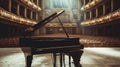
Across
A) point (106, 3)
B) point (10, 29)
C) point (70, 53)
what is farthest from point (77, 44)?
point (106, 3)

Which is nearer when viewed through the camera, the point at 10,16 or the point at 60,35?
the point at 10,16

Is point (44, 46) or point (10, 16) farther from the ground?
point (10, 16)

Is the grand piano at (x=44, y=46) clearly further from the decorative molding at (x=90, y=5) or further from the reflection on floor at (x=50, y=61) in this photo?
the decorative molding at (x=90, y=5)

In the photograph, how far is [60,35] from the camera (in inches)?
765

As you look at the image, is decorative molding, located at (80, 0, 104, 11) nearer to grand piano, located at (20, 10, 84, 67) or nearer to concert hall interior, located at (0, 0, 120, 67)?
concert hall interior, located at (0, 0, 120, 67)

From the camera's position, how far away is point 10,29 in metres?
18.3

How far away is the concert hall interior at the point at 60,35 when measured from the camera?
464 cm

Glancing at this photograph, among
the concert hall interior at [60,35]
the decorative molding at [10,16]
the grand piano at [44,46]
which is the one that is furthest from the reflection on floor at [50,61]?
the decorative molding at [10,16]

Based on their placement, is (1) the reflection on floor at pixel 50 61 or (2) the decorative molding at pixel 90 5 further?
(2) the decorative molding at pixel 90 5

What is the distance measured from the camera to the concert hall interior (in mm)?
4643

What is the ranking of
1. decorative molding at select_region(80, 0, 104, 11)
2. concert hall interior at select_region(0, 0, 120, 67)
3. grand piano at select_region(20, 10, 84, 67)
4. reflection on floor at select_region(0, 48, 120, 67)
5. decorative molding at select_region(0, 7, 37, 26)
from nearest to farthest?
grand piano at select_region(20, 10, 84, 67), concert hall interior at select_region(0, 0, 120, 67), reflection on floor at select_region(0, 48, 120, 67), decorative molding at select_region(0, 7, 37, 26), decorative molding at select_region(80, 0, 104, 11)

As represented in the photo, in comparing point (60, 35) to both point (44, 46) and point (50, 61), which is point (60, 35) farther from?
point (44, 46)

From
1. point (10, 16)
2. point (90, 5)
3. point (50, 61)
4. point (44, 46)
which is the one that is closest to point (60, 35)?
point (10, 16)

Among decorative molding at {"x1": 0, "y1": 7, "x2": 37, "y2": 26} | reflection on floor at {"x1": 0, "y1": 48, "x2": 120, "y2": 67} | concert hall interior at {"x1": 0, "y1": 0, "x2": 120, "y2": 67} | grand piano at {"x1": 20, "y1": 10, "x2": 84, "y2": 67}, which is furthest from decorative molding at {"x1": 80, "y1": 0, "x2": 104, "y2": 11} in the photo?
grand piano at {"x1": 20, "y1": 10, "x2": 84, "y2": 67}
